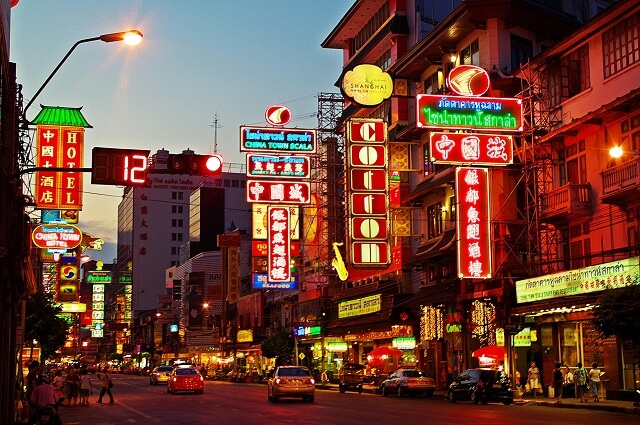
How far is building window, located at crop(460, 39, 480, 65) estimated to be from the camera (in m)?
53.4

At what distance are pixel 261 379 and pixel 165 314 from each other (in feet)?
280

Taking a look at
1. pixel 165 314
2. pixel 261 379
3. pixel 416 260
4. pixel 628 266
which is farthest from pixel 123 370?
pixel 628 266

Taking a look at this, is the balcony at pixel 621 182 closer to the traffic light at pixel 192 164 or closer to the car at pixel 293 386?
the car at pixel 293 386

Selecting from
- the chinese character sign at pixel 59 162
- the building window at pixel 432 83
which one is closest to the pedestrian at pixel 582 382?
the chinese character sign at pixel 59 162

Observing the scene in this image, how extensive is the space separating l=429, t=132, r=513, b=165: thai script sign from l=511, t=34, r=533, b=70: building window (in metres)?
8.85

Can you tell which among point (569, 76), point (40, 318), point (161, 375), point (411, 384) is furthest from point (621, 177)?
point (161, 375)

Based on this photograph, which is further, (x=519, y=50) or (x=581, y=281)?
(x=519, y=50)

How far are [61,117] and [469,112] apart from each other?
17.8 m

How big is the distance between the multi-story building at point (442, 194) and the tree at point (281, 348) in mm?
14000

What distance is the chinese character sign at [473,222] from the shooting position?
150 ft

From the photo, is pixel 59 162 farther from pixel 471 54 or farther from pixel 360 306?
pixel 360 306

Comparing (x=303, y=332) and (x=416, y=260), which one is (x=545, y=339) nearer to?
(x=416, y=260)

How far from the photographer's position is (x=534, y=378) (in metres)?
44.5

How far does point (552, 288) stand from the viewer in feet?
137
